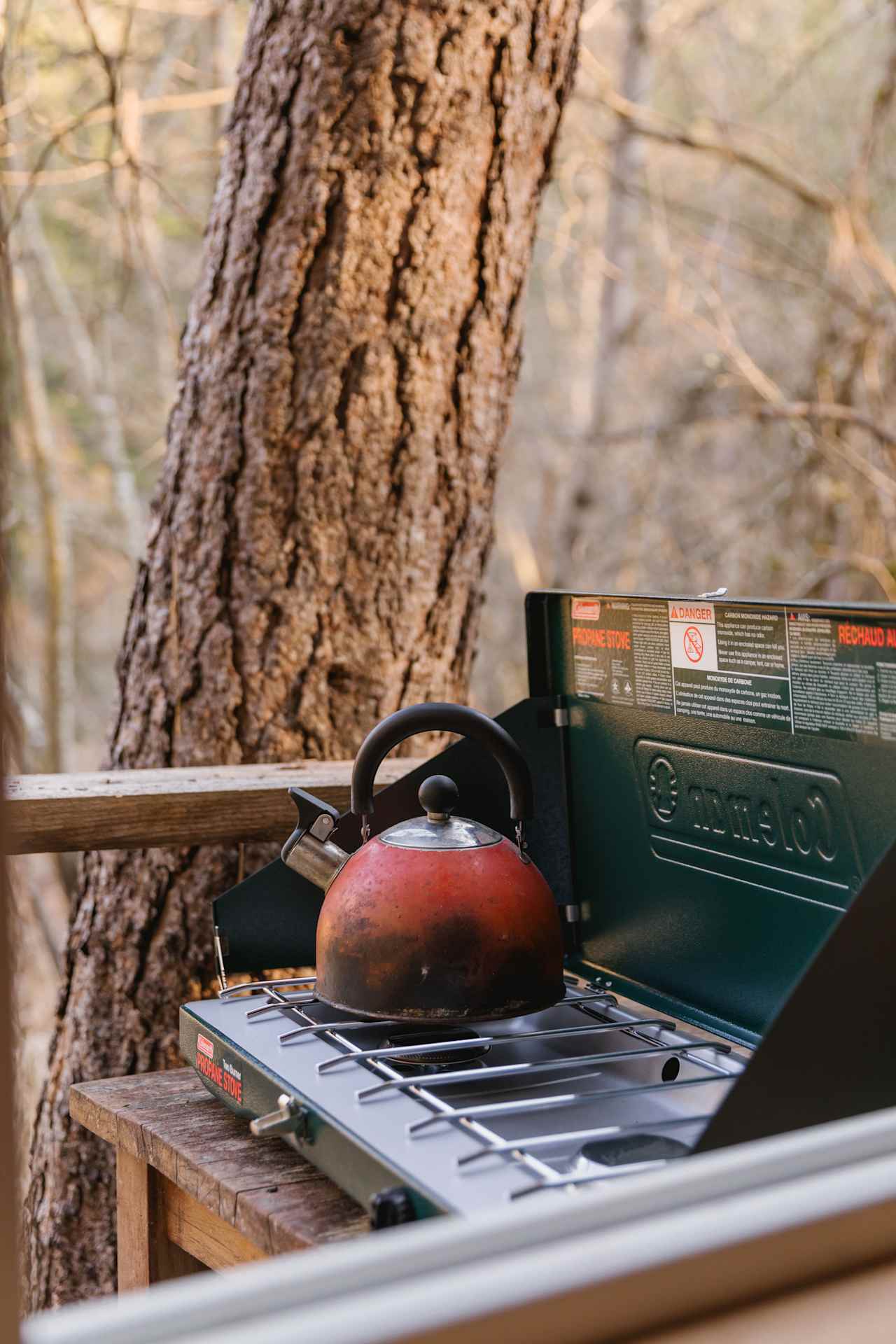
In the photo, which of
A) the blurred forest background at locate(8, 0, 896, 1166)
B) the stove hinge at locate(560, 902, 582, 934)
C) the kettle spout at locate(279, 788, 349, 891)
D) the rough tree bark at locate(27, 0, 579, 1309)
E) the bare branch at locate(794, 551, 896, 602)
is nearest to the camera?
the kettle spout at locate(279, 788, 349, 891)

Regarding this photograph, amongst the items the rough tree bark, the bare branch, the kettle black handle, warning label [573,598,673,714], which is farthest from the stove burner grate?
the bare branch

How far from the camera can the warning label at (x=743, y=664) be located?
118 cm

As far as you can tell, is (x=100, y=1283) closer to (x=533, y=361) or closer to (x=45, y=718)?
(x=45, y=718)

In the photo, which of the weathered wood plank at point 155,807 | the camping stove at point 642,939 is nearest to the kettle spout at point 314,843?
the camping stove at point 642,939

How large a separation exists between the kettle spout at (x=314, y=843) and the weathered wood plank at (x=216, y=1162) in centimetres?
26

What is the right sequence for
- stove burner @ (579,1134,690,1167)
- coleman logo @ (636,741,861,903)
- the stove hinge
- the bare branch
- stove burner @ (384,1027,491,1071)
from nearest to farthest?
stove burner @ (579,1134,690,1167) < coleman logo @ (636,741,861,903) < stove burner @ (384,1027,491,1071) < the stove hinge < the bare branch

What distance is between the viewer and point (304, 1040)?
1.35m

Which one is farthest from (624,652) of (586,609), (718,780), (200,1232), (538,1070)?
(200,1232)

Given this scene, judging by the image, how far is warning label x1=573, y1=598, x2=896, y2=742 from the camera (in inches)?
46.3

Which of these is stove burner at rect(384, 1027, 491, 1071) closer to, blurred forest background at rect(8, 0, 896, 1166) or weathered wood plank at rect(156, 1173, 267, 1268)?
weathered wood plank at rect(156, 1173, 267, 1268)

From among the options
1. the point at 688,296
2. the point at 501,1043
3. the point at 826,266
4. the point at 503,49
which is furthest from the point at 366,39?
the point at 688,296

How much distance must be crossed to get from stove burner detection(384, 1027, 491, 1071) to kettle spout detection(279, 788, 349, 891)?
0.20 meters

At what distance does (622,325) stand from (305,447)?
4.73m

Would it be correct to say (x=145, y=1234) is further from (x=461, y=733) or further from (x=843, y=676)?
(x=843, y=676)
